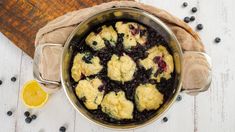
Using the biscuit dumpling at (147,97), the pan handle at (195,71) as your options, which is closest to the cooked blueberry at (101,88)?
the biscuit dumpling at (147,97)

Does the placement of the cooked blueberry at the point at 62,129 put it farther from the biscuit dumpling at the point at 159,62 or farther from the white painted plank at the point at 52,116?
the biscuit dumpling at the point at 159,62

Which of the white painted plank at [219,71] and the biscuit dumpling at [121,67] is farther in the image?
the white painted plank at [219,71]

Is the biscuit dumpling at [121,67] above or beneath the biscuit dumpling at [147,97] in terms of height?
above

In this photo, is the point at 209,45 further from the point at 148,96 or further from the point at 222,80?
the point at 148,96

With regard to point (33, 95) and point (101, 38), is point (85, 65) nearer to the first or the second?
point (101, 38)

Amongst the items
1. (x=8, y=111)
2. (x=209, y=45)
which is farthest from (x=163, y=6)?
(x=8, y=111)

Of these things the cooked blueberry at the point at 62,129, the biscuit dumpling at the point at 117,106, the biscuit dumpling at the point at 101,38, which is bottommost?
the cooked blueberry at the point at 62,129

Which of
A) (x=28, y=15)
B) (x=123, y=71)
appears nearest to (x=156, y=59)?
(x=123, y=71)
